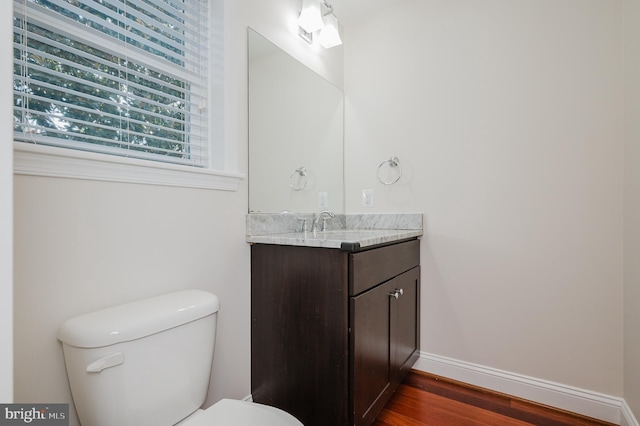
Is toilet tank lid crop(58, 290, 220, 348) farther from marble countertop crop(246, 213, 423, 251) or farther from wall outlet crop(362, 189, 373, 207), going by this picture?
wall outlet crop(362, 189, 373, 207)

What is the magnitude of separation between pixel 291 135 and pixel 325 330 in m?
1.16

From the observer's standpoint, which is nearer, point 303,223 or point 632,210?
point 632,210

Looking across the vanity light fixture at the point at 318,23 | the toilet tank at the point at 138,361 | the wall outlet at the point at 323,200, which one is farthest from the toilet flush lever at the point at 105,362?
the vanity light fixture at the point at 318,23

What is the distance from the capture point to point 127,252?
106 centimetres

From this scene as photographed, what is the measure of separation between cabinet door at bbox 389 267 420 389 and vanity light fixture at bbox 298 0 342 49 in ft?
5.02

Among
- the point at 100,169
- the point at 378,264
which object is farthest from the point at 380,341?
the point at 100,169

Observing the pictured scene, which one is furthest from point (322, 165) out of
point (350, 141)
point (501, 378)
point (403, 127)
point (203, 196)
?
point (501, 378)

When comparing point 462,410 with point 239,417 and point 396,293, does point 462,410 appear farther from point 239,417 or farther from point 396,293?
point 239,417

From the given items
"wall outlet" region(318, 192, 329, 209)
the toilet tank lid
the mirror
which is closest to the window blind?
the mirror

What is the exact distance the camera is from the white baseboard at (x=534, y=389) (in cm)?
146

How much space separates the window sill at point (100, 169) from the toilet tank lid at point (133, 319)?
421mm

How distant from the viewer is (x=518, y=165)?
5.50 feet

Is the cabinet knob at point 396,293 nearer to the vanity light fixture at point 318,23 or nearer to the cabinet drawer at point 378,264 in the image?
the cabinet drawer at point 378,264
